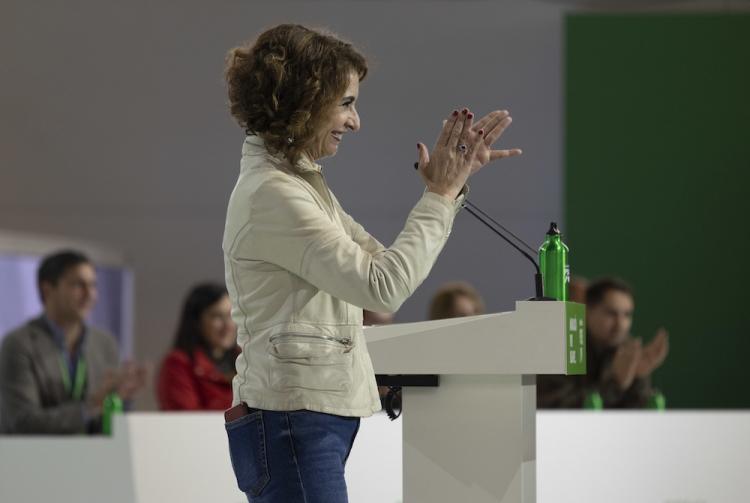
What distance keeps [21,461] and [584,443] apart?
139 cm

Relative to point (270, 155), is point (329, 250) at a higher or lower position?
lower

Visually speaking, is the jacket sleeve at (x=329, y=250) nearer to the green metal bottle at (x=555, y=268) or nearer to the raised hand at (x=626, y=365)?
the green metal bottle at (x=555, y=268)

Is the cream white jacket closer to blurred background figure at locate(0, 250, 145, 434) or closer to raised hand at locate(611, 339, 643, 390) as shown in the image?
blurred background figure at locate(0, 250, 145, 434)

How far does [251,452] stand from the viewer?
1454mm

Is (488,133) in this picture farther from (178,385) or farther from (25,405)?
(25,405)

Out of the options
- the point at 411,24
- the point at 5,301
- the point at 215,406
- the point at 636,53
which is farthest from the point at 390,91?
the point at 215,406

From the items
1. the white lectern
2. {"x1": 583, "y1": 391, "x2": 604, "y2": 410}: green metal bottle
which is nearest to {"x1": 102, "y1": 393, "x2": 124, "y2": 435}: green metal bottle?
{"x1": 583, "y1": 391, "x2": 604, "y2": 410}: green metal bottle

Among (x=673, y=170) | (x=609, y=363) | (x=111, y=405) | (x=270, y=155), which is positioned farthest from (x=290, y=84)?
(x=673, y=170)

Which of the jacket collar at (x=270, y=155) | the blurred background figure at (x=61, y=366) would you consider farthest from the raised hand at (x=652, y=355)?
the jacket collar at (x=270, y=155)

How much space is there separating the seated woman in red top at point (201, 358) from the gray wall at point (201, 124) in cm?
235

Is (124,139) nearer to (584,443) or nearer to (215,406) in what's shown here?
(215,406)

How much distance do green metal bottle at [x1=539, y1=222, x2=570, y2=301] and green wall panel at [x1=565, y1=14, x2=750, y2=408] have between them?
468cm

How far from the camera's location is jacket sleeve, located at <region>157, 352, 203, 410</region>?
3688 mm

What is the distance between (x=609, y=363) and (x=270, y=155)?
2719mm
